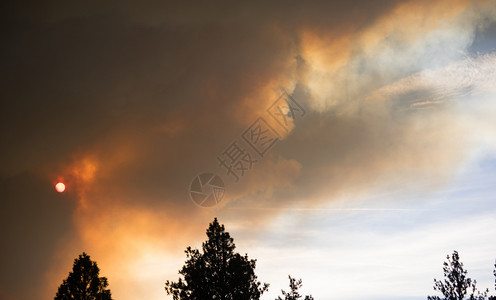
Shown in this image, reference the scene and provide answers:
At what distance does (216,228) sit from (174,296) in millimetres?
5938

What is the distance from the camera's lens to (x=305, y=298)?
110ft

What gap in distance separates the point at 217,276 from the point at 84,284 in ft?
37.1

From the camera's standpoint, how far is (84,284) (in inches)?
1127

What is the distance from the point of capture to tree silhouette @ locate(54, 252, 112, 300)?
92.3ft

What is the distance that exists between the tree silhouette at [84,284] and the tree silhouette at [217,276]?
236 inches

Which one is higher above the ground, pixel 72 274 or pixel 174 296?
pixel 72 274

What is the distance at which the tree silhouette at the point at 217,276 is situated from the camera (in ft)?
85.5

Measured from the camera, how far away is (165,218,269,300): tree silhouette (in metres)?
26.1

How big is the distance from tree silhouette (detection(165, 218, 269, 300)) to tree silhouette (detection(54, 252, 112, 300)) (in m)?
5.99

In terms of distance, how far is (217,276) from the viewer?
26.4 metres

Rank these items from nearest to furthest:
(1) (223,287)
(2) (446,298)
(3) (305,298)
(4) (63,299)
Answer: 1. (1) (223,287)
2. (4) (63,299)
3. (2) (446,298)
4. (3) (305,298)

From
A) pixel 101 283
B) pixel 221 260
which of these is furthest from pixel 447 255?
pixel 101 283

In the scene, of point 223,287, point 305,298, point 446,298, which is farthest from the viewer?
point 305,298

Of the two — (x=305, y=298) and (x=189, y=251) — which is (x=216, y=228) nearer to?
(x=189, y=251)
